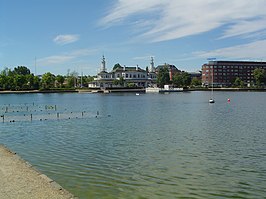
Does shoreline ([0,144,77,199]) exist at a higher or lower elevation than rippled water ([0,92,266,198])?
higher

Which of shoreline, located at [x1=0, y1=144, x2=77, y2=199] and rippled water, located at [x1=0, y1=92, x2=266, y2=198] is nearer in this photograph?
shoreline, located at [x1=0, y1=144, x2=77, y2=199]

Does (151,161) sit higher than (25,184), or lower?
lower

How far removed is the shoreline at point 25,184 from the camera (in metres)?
13.1

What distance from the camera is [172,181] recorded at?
17.6 meters

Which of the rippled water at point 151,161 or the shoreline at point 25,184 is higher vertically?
the shoreline at point 25,184

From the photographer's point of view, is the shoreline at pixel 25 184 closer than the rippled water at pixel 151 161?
Yes

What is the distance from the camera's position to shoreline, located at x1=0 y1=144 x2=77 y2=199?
42.8 feet

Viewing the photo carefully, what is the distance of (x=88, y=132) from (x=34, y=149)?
411 inches

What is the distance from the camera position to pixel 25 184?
47.6 feet

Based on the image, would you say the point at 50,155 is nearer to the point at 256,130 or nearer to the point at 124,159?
the point at 124,159

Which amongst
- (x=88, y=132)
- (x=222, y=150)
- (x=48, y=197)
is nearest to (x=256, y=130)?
(x=222, y=150)

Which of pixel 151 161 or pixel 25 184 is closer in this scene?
pixel 25 184

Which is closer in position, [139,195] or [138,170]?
[139,195]

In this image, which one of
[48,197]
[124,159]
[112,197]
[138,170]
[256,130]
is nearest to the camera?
[48,197]
